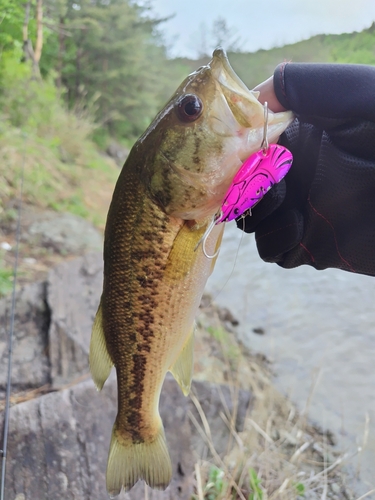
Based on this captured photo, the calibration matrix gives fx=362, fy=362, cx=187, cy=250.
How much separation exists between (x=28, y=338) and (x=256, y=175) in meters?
2.46

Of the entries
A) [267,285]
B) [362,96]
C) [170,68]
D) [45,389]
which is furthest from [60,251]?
[170,68]

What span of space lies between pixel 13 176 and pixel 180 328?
17.2 ft

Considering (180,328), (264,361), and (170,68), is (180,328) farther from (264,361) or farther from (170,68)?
(170,68)

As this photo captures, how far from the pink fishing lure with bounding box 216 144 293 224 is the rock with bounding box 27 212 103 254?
4.37m

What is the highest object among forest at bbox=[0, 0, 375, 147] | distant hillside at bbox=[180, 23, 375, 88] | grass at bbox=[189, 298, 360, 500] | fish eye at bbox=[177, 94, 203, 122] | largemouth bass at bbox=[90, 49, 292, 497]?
forest at bbox=[0, 0, 375, 147]

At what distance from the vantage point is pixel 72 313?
3119 millimetres

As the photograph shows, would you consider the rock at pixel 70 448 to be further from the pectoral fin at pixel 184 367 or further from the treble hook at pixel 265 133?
the treble hook at pixel 265 133

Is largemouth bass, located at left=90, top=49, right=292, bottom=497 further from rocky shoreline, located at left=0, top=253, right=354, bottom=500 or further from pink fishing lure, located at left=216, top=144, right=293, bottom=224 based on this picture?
rocky shoreline, located at left=0, top=253, right=354, bottom=500

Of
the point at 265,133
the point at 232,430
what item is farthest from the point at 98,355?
the point at 232,430

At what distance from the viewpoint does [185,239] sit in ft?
4.36

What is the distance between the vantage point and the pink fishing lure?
3.75ft

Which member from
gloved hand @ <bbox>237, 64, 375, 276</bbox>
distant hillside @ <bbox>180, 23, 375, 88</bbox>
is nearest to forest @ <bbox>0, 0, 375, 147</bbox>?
distant hillside @ <bbox>180, 23, 375, 88</bbox>

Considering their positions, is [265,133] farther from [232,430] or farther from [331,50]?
[232,430]

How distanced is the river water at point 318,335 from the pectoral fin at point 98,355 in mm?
1607
